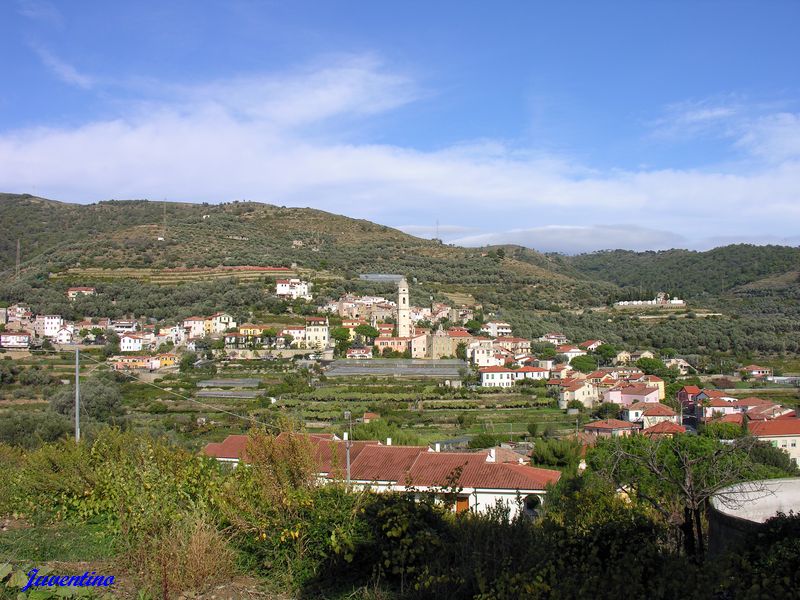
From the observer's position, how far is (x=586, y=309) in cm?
6862

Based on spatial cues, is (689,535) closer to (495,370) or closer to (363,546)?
(363,546)

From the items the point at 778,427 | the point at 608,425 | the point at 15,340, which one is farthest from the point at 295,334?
the point at 778,427

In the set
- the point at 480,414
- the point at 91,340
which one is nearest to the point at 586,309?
the point at 480,414

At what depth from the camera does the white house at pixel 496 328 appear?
56.0 m

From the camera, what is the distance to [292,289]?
2320 inches

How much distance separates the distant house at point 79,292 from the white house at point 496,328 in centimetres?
3148

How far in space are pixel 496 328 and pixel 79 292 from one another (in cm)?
3330

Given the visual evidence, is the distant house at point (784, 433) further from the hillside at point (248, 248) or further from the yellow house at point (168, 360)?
the hillside at point (248, 248)

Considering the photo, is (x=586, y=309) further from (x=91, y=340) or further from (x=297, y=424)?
(x=297, y=424)

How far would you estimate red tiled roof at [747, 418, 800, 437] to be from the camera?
26.3m

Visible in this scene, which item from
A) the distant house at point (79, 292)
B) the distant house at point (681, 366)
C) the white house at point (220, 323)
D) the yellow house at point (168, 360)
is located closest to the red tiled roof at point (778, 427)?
the distant house at point (681, 366)

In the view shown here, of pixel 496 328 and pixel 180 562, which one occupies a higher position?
pixel 180 562

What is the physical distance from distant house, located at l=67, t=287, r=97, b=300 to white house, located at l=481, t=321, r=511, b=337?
3148 centimetres

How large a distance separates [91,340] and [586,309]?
45199 millimetres
